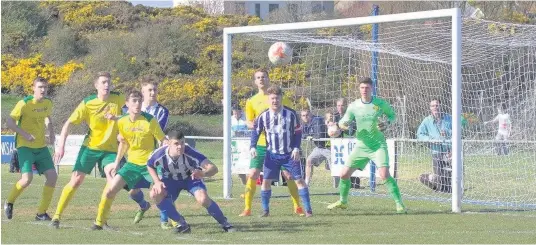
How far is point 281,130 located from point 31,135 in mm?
3312

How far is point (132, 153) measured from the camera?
42.6 ft

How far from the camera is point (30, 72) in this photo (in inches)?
1693

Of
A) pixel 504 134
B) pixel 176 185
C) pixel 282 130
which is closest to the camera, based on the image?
pixel 176 185

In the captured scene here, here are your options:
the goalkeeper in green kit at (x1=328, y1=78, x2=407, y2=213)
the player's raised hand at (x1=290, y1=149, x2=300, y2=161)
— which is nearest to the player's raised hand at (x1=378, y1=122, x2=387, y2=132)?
the goalkeeper in green kit at (x1=328, y1=78, x2=407, y2=213)

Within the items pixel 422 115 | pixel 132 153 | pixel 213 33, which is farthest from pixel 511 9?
pixel 132 153

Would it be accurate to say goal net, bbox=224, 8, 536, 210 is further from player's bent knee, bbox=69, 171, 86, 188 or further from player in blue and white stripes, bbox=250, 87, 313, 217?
player's bent knee, bbox=69, 171, 86, 188

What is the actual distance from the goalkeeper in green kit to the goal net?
2.11 metres

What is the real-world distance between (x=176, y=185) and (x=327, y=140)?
29.1ft

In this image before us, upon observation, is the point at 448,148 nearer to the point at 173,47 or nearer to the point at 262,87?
→ the point at 262,87

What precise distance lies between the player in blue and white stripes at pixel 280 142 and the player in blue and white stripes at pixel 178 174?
2155 millimetres

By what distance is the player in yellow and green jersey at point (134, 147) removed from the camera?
1286 cm

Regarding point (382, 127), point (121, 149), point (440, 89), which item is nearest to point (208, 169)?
point (121, 149)

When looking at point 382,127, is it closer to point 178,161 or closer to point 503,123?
point 178,161

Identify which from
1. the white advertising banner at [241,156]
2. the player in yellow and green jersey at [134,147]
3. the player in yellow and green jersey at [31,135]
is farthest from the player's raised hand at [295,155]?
the white advertising banner at [241,156]
